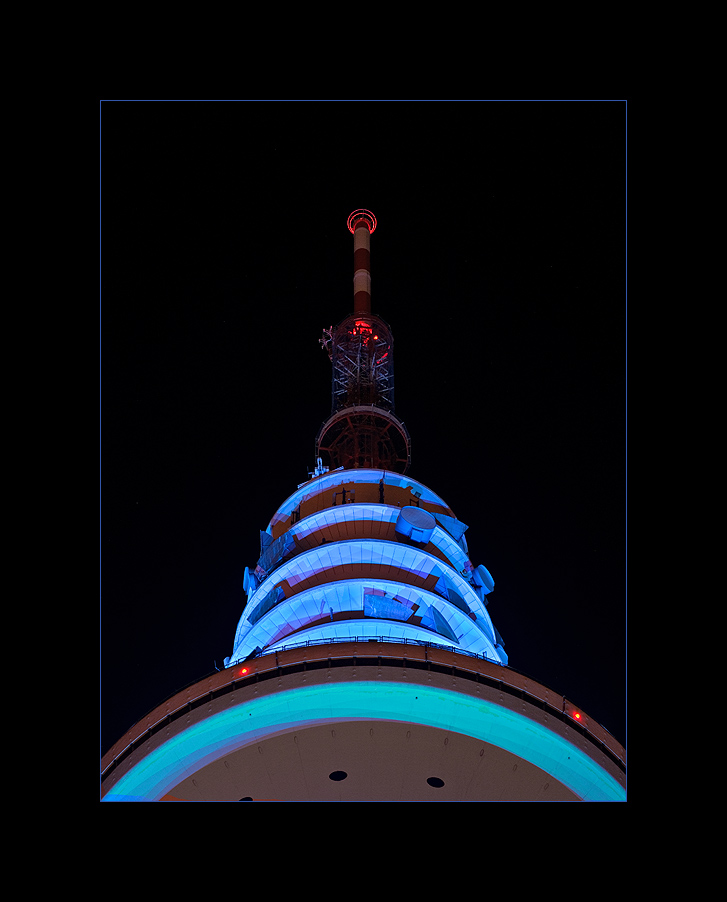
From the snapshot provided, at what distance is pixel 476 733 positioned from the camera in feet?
86.2

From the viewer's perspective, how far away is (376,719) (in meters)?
26.5

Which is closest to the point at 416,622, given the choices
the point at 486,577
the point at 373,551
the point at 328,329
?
the point at 373,551

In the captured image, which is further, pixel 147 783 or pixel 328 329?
pixel 328 329

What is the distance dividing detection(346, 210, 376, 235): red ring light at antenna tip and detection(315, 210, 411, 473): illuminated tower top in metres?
4.68

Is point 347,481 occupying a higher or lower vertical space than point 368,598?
higher

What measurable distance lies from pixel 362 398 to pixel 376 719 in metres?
26.6

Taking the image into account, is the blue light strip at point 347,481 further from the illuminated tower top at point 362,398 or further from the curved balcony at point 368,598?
the illuminated tower top at point 362,398

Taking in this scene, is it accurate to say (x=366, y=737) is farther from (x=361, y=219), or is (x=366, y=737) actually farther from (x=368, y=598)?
(x=361, y=219)

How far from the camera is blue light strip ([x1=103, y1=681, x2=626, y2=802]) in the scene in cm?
2581

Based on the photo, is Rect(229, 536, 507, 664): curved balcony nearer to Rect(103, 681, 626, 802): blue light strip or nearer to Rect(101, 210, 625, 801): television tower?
Rect(101, 210, 625, 801): television tower

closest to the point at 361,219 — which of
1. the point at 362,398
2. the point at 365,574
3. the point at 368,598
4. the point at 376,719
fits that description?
the point at 362,398

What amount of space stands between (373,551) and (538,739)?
13.2 metres

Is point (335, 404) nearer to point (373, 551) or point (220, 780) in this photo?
point (373, 551)

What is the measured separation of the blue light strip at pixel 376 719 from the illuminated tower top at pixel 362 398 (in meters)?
20.3
